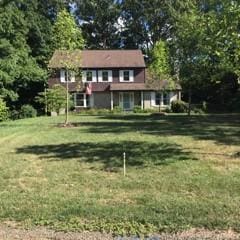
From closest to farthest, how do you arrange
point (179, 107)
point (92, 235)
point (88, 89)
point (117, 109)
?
point (92, 235), point (179, 107), point (117, 109), point (88, 89)

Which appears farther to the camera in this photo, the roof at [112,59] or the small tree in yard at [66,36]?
the roof at [112,59]

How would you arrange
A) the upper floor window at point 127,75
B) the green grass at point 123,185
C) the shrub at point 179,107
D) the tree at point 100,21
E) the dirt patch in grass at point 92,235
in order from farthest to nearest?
the tree at point 100,21 < the upper floor window at point 127,75 < the shrub at point 179,107 < the green grass at point 123,185 < the dirt patch in grass at point 92,235

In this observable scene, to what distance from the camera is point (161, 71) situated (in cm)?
4662

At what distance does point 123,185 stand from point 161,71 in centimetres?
3577

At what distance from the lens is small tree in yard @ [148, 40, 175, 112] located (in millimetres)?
45844

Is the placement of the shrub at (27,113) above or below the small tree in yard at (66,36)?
below

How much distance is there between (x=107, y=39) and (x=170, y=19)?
10895mm

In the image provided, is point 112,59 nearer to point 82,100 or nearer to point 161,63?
point 82,100

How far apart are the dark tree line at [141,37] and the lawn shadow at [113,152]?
273 cm

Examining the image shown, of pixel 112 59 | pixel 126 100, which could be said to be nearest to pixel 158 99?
pixel 126 100

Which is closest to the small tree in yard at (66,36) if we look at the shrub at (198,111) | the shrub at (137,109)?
the shrub at (198,111)

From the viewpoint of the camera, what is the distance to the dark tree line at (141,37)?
15.3 metres

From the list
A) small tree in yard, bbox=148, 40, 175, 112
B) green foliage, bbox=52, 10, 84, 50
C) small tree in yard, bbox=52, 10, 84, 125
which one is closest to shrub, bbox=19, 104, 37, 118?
small tree in yard, bbox=148, 40, 175, 112

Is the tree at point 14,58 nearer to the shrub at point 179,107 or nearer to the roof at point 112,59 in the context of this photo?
the roof at point 112,59
